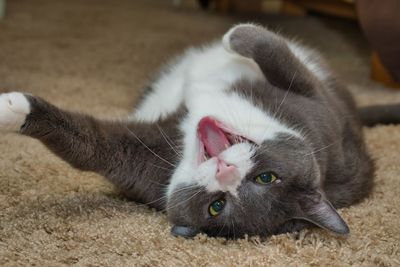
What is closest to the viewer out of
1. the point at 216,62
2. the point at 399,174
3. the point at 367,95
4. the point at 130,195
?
the point at 130,195

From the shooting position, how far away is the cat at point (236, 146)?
Result: 1205 mm

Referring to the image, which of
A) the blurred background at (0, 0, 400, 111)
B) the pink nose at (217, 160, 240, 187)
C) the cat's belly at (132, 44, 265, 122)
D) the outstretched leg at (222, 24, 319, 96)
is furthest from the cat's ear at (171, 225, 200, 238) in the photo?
the blurred background at (0, 0, 400, 111)

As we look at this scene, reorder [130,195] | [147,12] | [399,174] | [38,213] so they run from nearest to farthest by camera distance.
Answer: [38,213], [130,195], [399,174], [147,12]

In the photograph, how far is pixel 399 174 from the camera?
1583 millimetres

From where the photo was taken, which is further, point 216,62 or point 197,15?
point 197,15

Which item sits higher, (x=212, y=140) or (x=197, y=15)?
(x=212, y=140)

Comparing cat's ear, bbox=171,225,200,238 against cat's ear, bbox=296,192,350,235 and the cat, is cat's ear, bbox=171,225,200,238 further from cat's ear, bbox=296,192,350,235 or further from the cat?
cat's ear, bbox=296,192,350,235

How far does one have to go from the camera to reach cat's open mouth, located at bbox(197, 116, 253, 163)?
126 cm

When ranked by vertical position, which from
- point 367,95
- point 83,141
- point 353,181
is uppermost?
point 83,141

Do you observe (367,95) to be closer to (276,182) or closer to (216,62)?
(216,62)

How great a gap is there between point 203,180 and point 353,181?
0.45 m

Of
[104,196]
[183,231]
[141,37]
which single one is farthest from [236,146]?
[141,37]

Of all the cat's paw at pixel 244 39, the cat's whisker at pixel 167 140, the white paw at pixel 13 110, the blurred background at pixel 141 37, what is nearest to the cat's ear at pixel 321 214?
the cat's whisker at pixel 167 140

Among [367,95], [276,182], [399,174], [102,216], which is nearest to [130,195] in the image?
[102,216]
